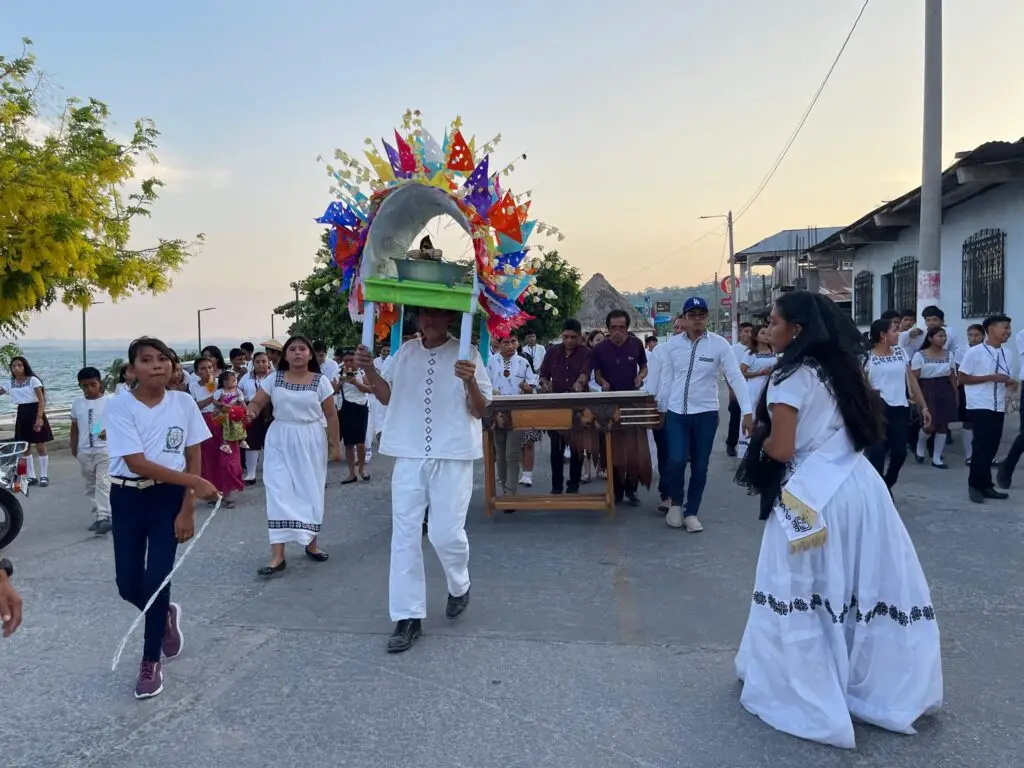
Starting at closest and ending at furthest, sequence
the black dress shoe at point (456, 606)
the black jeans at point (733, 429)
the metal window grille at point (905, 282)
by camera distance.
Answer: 1. the black dress shoe at point (456, 606)
2. the black jeans at point (733, 429)
3. the metal window grille at point (905, 282)

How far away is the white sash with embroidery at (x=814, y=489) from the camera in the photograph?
341 centimetres

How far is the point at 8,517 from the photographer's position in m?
7.12

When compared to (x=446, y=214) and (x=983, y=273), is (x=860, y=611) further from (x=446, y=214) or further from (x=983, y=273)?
(x=983, y=273)

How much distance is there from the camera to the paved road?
10.9 ft

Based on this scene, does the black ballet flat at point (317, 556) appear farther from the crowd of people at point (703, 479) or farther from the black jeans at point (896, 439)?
the black jeans at point (896, 439)

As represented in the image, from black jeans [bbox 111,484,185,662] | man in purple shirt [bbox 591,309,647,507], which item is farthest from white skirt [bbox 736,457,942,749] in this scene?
man in purple shirt [bbox 591,309,647,507]

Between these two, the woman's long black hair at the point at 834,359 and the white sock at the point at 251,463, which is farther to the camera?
the white sock at the point at 251,463

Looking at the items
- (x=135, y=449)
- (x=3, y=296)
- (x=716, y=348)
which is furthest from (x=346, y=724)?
(x=3, y=296)

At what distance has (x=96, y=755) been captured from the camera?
3.36 meters

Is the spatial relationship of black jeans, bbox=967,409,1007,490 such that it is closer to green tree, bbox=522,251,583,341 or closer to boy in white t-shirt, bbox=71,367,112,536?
boy in white t-shirt, bbox=71,367,112,536

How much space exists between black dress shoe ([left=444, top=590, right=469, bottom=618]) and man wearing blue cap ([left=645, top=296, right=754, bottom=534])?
2.70 metres

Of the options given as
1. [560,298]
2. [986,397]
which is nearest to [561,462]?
[986,397]

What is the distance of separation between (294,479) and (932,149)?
9324 millimetres

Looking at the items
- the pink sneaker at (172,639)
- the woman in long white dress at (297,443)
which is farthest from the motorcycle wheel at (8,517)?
the pink sneaker at (172,639)
